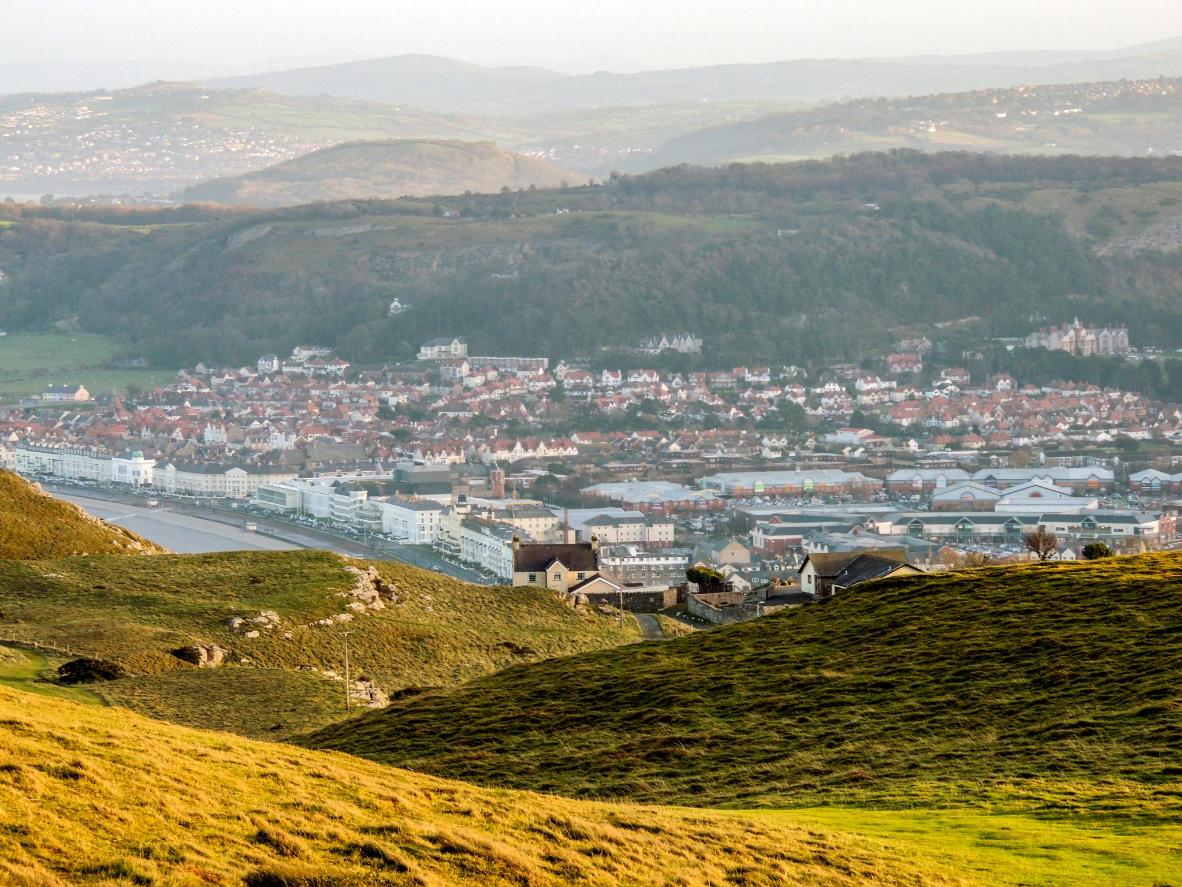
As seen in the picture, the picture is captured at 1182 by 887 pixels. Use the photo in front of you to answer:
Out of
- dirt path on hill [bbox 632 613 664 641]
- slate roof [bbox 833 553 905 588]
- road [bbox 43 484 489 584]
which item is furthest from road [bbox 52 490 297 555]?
slate roof [bbox 833 553 905 588]

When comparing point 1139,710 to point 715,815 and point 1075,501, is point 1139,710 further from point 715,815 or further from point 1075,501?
point 1075,501

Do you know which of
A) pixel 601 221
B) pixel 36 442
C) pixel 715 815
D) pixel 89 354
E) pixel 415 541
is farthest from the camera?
pixel 601 221

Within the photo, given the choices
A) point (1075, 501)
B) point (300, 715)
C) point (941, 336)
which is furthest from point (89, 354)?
point (300, 715)

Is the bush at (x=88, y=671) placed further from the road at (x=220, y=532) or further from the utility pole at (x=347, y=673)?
the road at (x=220, y=532)

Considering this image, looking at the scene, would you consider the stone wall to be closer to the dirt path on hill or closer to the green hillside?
the dirt path on hill

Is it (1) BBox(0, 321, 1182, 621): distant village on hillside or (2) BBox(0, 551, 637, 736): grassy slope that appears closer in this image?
(2) BBox(0, 551, 637, 736): grassy slope
